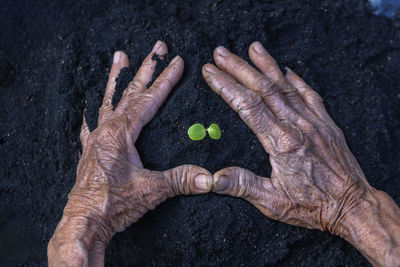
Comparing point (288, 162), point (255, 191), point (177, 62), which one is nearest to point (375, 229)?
point (288, 162)

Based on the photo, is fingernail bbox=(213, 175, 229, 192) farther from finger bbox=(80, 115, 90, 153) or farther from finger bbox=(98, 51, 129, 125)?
finger bbox=(80, 115, 90, 153)

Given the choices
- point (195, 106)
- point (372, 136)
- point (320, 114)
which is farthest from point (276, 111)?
point (372, 136)

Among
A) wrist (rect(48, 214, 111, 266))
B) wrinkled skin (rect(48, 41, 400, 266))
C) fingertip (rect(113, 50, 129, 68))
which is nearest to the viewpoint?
wrist (rect(48, 214, 111, 266))

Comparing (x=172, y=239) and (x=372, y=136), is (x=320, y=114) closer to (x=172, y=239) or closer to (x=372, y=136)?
(x=372, y=136)

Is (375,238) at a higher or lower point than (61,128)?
lower

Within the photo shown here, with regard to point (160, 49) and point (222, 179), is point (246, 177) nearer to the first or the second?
point (222, 179)

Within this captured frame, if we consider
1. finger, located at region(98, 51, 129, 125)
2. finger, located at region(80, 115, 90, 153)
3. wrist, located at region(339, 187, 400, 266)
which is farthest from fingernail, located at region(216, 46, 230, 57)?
wrist, located at region(339, 187, 400, 266)
